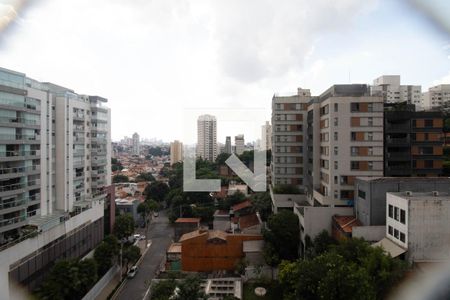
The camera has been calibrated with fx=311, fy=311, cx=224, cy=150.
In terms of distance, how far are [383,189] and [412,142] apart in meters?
5.93

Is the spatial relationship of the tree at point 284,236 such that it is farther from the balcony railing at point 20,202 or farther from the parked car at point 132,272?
the balcony railing at point 20,202

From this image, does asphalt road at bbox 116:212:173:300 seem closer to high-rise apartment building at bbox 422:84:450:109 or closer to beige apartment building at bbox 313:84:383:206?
beige apartment building at bbox 313:84:383:206

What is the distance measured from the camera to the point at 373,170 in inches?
531

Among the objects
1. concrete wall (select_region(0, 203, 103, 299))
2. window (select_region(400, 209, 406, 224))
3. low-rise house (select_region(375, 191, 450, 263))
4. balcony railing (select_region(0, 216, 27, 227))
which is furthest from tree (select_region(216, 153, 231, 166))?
low-rise house (select_region(375, 191, 450, 263))

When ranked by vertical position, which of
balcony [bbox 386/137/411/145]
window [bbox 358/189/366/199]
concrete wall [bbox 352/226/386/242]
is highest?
balcony [bbox 386/137/411/145]

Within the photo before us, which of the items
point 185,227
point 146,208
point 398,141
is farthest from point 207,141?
point 398,141

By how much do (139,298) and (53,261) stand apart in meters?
3.61

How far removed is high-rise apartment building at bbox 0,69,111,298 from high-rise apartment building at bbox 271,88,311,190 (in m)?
10.0

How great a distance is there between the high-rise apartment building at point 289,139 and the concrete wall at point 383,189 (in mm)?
6935

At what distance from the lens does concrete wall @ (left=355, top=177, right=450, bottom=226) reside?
1105cm

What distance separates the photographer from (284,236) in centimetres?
1301

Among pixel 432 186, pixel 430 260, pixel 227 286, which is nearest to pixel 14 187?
pixel 227 286

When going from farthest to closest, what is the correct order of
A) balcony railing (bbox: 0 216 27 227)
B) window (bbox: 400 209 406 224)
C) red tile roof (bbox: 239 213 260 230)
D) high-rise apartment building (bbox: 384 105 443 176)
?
red tile roof (bbox: 239 213 260 230) → high-rise apartment building (bbox: 384 105 443 176) → balcony railing (bbox: 0 216 27 227) → window (bbox: 400 209 406 224)

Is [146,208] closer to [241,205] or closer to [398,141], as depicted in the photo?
[241,205]
